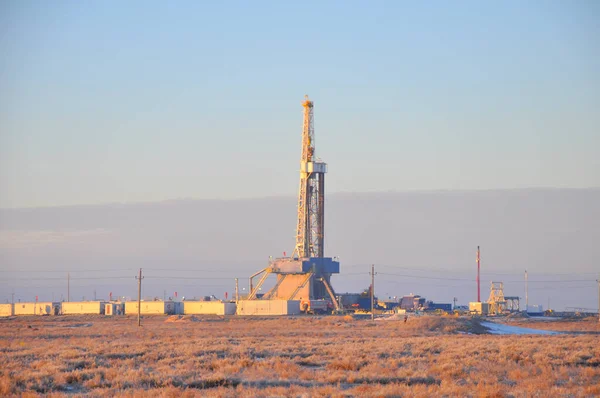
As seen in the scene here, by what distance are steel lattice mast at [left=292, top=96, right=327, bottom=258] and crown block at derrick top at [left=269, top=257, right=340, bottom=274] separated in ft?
3.44

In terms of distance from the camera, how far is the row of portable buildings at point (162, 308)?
8520cm

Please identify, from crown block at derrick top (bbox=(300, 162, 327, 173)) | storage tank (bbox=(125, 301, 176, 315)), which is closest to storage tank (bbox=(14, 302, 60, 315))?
storage tank (bbox=(125, 301, 176, 315))

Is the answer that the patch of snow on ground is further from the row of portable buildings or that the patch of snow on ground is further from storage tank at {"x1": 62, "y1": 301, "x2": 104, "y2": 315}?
storage tank at {"x1": 62, "y1": 301, "x2": 104, "y2": 315}

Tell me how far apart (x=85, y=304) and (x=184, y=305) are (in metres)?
14.3

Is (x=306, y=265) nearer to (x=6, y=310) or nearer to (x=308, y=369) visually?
(x=6, y=310)

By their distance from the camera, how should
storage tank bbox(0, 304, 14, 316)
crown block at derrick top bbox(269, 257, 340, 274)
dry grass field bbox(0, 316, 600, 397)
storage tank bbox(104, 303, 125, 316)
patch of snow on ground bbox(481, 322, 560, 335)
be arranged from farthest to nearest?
storage tank bbox(0, 304, 14, 316) → storage tank bbox(104, 303, 125, 316) → crown block at derrick top bbox(269, 257, 340, 274) → patch of snow on ground bbox(481, 322, 560, 335) → dry grass field bbox(0, 316, 600, 397)

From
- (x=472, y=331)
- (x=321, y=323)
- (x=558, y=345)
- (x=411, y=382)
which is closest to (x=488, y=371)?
(x=411, y=382)

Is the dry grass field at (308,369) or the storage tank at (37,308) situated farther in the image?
the storage tank at (37,308)

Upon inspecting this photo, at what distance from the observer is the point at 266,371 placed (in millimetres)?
24906

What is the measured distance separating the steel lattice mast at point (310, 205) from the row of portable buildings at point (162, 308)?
673 centimetres

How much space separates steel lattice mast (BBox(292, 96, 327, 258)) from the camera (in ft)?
289

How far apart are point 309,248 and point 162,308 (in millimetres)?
19121

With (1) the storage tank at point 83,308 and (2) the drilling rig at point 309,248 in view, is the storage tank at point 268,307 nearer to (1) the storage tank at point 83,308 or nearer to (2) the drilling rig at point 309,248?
(2) the drilling rig at point 309,248

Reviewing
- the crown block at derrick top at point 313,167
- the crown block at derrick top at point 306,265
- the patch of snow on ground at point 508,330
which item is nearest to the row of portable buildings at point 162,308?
the crown block at derrick top at point 306,265
